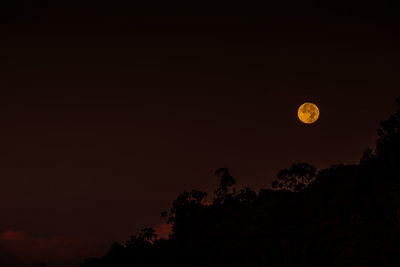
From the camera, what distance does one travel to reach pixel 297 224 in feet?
191

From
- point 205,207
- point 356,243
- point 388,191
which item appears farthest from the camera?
point 205,207

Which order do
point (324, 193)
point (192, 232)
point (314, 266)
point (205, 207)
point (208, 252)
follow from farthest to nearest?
point (205, 207), point (192, 232), point (208, 252), point (324, 193), point (314, 266)

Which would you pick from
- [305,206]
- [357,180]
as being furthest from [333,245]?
[305,206]

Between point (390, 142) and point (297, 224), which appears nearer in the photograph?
point (390, 142)

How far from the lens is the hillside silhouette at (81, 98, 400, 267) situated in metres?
41.6

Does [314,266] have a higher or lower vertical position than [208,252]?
lower

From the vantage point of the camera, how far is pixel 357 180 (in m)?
49.3

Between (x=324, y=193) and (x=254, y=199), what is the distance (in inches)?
862

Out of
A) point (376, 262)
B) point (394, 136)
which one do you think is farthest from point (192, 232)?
point (376, 262)

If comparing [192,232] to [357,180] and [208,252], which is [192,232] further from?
[357,180]

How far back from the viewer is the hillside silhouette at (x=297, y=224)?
41.6 m

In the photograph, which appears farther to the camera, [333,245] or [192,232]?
[192,232]

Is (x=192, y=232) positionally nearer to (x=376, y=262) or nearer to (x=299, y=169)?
(x=299, y=169)

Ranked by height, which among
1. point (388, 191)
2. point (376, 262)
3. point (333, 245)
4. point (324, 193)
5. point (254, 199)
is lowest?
point (376, 262)
